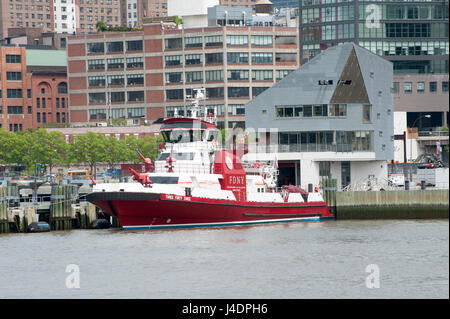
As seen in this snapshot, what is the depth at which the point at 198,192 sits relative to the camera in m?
66.1

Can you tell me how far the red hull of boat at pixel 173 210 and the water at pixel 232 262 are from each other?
1.69m

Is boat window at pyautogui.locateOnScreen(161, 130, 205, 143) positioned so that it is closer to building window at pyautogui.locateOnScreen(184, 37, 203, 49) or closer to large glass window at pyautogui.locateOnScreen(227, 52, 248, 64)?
large glass window at pyautogui.locateOnScreen(227, 52, 248, 64)

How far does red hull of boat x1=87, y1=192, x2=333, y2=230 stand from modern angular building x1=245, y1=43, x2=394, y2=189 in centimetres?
1700

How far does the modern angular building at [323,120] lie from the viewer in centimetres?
8619

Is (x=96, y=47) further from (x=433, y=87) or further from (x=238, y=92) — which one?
(x=433, y=87)

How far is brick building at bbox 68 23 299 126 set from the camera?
162m

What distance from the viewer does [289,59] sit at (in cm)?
16362

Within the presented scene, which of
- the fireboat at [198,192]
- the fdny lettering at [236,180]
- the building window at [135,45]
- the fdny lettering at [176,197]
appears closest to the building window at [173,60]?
the building window at [135,45]

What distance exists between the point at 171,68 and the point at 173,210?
101727 mm

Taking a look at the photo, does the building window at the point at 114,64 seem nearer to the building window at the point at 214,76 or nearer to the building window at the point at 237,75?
the building window at the point at 214,76

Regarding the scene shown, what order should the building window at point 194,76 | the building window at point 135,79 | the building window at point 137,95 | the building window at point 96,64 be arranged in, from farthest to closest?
the building window at point 96,64, the building window at point 137,95, the building window at point 135,79, the building window at point 194,76

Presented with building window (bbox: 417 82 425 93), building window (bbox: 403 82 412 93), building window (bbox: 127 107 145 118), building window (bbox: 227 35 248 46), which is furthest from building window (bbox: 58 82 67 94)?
building window (bbox: 417 82 425 93)

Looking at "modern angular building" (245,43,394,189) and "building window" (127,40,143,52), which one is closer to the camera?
"modern angular building" (245,43,394,189)
